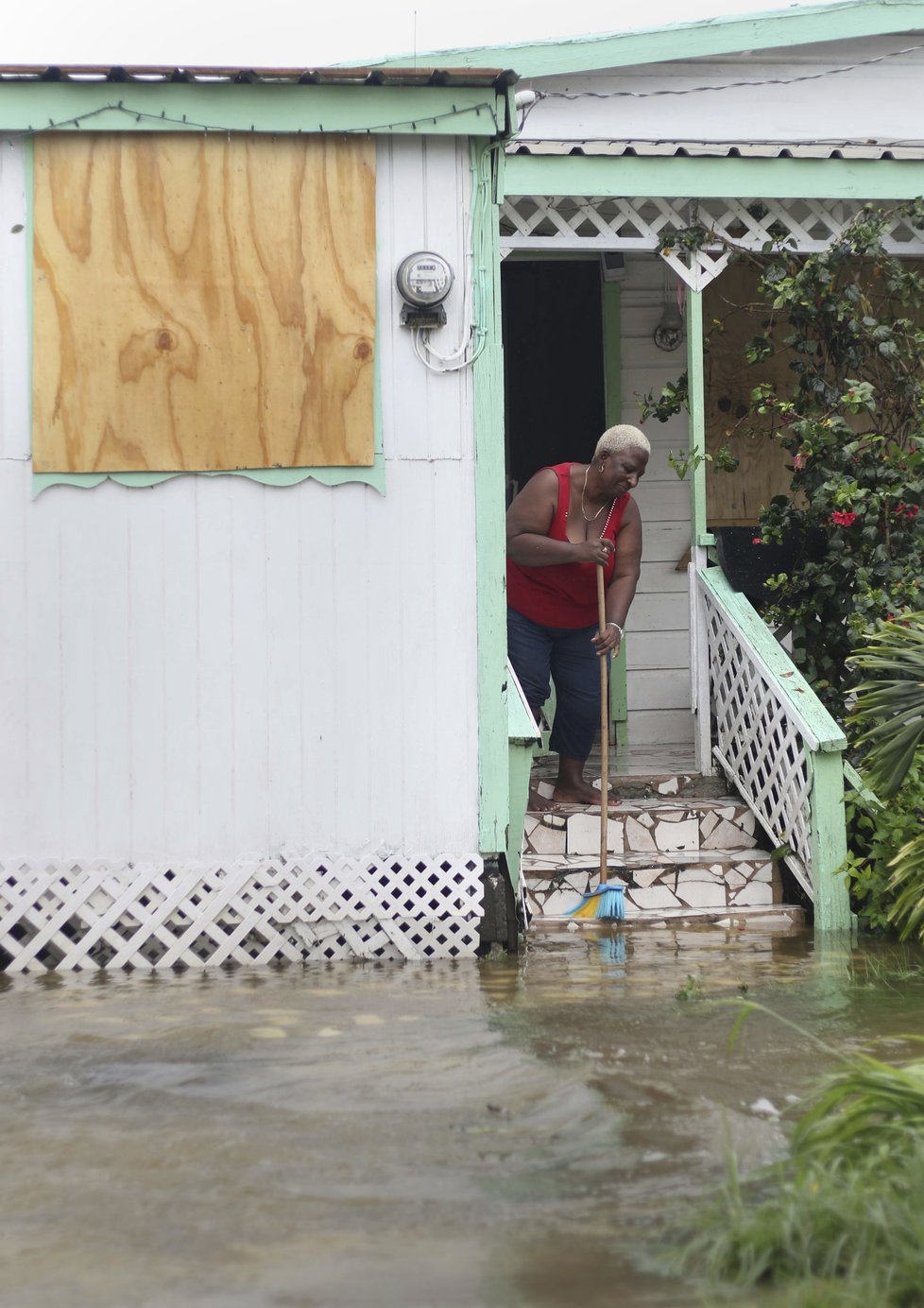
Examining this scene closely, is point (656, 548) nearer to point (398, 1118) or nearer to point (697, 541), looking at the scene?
point (697, 541)

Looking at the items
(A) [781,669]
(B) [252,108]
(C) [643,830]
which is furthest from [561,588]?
(B) [252,108]

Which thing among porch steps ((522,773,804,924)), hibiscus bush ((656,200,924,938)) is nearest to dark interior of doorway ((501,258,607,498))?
hibiscus bush ((656,200,924,938))

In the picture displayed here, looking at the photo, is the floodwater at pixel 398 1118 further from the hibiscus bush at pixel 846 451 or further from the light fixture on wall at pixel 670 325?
the light fixture on wall at pixel 670 325

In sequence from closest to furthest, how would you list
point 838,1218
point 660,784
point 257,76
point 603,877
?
point 838,1218, point 257,76, point 603,877, point 660,784

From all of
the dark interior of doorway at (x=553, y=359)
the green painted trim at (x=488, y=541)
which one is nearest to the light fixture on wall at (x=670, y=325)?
the dark interior of doorway at (x=553, y=359)

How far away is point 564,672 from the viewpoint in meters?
7.44

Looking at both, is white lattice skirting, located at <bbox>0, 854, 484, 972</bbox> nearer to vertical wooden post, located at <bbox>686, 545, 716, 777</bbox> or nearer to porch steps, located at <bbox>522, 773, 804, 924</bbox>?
porch steps, located at <bbox>522, 773, 804, 924</bbox>

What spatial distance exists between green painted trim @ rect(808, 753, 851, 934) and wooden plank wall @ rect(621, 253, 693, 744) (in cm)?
285

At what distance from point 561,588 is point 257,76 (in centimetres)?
285

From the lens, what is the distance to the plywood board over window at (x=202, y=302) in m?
5.76

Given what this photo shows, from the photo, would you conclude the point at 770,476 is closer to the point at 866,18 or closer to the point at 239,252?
the point at 866,18

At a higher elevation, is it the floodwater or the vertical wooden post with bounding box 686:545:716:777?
the vertical wooden post with bounding box 686:545:716:777

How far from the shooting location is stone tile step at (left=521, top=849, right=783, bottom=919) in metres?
6.82

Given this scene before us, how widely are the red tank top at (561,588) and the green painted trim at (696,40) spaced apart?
350cm
